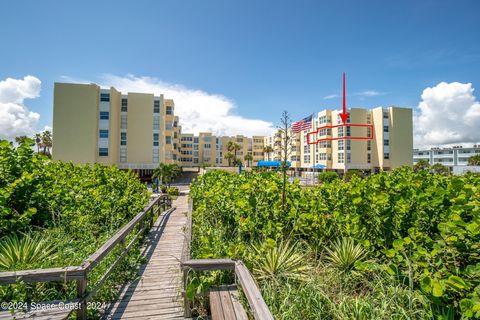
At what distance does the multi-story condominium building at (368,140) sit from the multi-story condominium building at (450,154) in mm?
49905

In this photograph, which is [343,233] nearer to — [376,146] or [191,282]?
[191,282]

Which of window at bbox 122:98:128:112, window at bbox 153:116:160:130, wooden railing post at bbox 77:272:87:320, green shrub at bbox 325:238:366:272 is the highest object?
window at bbox 122:98:128:112

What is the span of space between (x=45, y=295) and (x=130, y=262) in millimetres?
1625

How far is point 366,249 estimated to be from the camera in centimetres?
334

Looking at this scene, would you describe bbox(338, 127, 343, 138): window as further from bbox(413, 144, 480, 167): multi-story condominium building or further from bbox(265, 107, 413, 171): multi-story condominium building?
bbox(413, 144, 480, 167): multi-story condominium building

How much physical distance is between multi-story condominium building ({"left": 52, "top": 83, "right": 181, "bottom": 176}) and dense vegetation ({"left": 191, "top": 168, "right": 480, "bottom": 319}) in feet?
105

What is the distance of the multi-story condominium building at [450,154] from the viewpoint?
7544 cm

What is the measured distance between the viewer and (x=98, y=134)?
1224 inches

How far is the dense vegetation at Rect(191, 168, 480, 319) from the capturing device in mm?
2146

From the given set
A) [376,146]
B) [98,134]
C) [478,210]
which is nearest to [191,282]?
[478,210]

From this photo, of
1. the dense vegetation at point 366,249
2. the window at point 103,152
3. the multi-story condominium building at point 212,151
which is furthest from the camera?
the multi-story condominium building at point 212,151

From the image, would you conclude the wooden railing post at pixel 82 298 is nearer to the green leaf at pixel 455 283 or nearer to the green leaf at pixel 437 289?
the green leaf at pixel 437 289

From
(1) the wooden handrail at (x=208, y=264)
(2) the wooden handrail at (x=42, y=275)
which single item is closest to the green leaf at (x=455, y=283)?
(1) the wooden handrail at (x=208, y=264)

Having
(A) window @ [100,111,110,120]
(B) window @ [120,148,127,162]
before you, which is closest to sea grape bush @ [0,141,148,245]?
(A) window @ [100,111,110,120]
